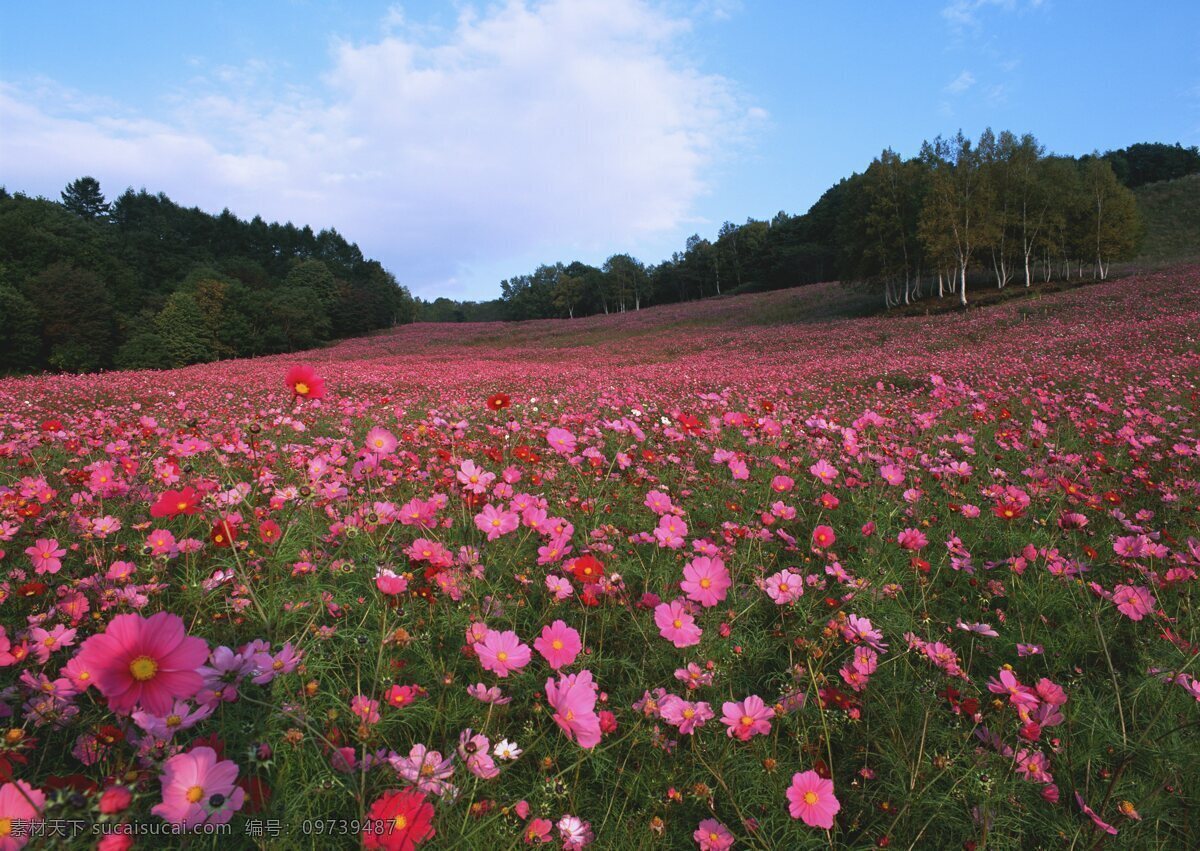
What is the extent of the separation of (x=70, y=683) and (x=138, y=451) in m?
2.55

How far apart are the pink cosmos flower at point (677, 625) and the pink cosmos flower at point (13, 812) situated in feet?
3.60

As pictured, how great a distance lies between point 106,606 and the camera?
1424mm

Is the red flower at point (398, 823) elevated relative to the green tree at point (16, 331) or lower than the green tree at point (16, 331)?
lower

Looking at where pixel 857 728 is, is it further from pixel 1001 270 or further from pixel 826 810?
pixel 1001 270

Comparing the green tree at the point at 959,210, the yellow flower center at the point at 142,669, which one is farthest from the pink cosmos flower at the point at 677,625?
the green tree at the point at 959,210

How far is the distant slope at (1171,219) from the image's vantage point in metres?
31.0

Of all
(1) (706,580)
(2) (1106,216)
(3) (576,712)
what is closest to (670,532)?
(1) (706,580)

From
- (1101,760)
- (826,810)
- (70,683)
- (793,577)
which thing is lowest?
(1101,760)

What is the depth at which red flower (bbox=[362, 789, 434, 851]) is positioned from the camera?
2.81 feet

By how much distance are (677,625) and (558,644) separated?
0.33 metres

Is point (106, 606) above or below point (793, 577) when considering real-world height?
above

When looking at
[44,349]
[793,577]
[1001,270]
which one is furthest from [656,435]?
[44,349]

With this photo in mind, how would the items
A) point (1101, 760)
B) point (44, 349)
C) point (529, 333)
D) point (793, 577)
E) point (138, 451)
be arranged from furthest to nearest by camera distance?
1. point (529, 333)
2. point (44, 349)
3. point (138, 451)
4. point (793, 577)
5. point (1101, 760)

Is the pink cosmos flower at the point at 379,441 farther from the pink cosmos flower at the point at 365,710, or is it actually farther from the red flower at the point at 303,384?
the pink cosmos flower at the point at 365,710
